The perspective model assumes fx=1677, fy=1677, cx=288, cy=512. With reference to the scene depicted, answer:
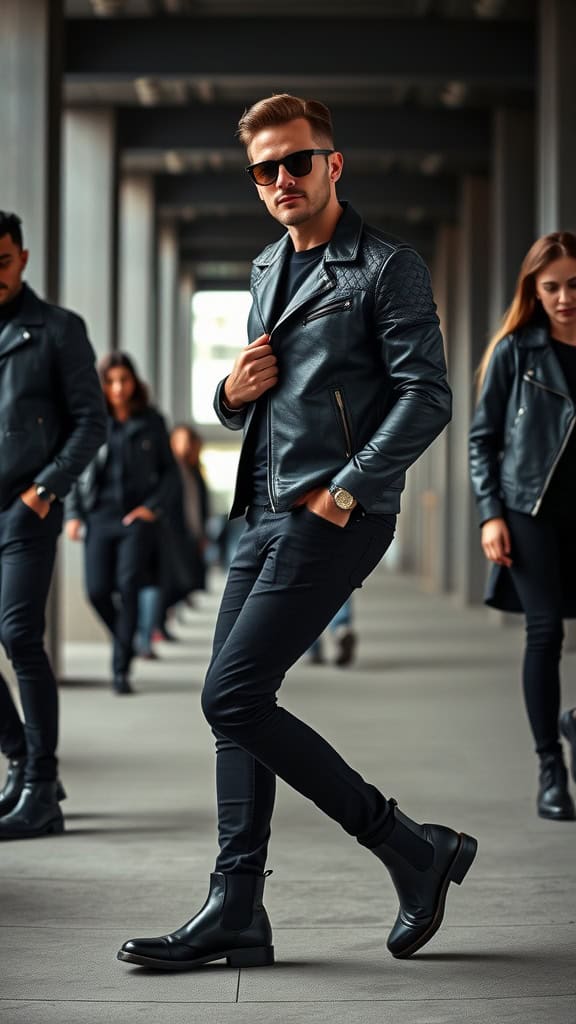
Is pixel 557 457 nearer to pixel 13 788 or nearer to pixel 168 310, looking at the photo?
pixel 13 788

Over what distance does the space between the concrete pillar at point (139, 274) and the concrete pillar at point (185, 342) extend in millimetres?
8574

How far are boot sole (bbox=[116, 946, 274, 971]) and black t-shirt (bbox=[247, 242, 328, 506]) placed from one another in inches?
39.5

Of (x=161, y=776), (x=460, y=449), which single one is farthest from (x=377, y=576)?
(x=161, y=776)

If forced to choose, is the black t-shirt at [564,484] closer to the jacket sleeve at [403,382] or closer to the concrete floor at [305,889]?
the concrete floor at [305,889]

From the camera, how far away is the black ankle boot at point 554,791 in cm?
A: 558

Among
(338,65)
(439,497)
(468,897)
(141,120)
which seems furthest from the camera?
(439,497)

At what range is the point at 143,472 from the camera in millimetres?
10055

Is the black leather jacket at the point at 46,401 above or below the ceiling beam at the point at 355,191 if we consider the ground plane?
below

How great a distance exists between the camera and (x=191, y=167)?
69.8 feet

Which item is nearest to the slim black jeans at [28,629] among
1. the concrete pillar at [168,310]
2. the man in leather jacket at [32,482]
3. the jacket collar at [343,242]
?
the man in leather jacket at [32,482]

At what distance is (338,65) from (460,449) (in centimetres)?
787

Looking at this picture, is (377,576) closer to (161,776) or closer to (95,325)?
(95,325)

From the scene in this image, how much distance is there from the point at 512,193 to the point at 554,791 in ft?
39.1

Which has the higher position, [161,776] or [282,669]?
[282,669]
